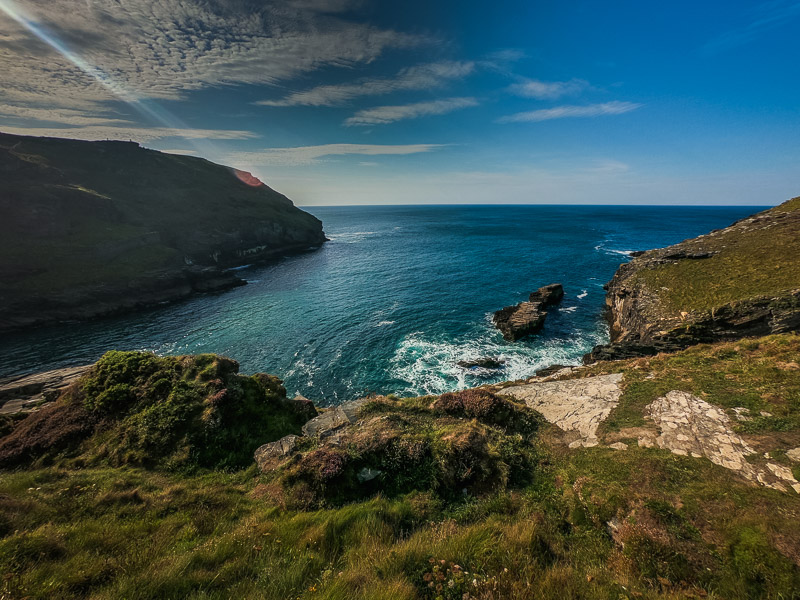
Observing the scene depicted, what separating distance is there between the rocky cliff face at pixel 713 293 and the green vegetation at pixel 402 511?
984 centimetres

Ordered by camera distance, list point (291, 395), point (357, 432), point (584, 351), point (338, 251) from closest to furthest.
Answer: point (357, 432) < point (291, 395) < point (584, 351) < point (338, 251)

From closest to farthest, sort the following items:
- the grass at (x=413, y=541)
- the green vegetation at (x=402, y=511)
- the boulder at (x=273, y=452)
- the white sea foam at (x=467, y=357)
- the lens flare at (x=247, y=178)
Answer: the grass at (x=413, y=541)
the green vegetation at (x=402, y=511)
the boulder at (x=273, y=452)
the white sea foam at (x=467, y=357)
the lens flare at (x=247, y=178)

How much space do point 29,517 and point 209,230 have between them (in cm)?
9411

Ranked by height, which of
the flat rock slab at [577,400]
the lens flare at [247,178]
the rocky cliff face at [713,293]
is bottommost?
the flat rock slab at [577,400]

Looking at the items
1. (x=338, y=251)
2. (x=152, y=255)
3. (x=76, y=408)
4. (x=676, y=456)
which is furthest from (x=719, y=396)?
(x=338, y=251)

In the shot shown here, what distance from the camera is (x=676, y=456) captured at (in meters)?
10.9

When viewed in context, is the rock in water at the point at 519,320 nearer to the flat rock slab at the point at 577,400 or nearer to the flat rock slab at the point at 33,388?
the flat rock slab at the point at 577,400

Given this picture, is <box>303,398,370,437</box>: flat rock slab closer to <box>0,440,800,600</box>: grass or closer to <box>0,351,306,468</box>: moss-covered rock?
<box>0,351,306,468</box>: moss-covered rock

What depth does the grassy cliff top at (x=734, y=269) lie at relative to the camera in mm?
25812

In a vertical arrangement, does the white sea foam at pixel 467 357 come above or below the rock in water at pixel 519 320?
below

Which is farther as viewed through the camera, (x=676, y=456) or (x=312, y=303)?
(x=312, y=303)

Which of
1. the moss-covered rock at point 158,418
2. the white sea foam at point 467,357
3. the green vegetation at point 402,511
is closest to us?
the green vegetation at point 402,511

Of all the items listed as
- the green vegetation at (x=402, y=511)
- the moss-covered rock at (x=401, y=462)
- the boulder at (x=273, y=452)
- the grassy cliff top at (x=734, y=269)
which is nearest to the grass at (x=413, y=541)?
the green vegetation at (x=402, y=511)

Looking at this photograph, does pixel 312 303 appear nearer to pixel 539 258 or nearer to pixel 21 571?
pixel 21 571
